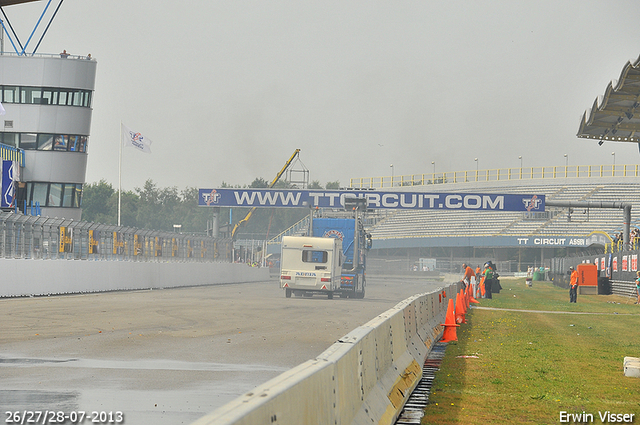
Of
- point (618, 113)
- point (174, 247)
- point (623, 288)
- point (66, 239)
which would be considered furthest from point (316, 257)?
point (623, 288)

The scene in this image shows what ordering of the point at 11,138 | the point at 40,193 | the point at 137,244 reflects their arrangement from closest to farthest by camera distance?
the point at 137,244, the point at 11,138, the point at 40,193

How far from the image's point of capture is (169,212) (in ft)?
574

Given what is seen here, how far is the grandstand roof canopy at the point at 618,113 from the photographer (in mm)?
23706

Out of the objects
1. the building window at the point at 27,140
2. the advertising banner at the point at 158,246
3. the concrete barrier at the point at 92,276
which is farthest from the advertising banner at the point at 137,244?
the building window at the point at 27,140

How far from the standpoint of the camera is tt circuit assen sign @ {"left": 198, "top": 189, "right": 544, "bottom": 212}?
62.5 meters

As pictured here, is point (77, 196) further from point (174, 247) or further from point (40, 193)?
point (174, 247)

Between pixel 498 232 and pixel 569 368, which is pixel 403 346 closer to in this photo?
pixel 569 368

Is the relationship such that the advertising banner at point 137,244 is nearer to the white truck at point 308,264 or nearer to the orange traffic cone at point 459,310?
the white truck at point 308,264

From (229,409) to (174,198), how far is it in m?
179

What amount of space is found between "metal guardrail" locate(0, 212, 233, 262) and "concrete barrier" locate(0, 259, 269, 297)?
0.33m

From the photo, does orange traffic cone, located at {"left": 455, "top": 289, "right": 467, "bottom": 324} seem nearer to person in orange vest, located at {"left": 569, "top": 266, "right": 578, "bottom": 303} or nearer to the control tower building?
person in orange vest, located at {"left": 569, "top": 266, "right": 578, "bottom": 303}

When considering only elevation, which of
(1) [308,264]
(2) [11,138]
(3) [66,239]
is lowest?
(1) [308,264]

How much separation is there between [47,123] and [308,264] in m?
28.0

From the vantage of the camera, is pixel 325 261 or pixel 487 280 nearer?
pixel 325 261
